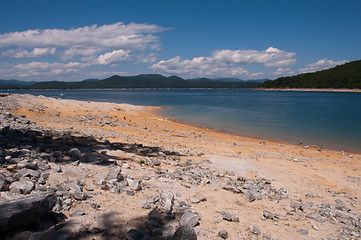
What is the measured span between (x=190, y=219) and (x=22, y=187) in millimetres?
3654

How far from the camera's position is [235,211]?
6211 mm

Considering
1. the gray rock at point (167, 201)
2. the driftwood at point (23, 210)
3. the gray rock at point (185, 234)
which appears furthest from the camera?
the gray rock at point (167, 201)

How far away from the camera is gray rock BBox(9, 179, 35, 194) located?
498cm

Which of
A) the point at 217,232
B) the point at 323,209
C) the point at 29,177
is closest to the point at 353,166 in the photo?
the point at 323,209

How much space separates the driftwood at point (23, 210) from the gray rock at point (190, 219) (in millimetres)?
2630

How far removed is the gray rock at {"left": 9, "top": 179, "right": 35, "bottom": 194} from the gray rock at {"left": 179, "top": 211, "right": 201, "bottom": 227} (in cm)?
333

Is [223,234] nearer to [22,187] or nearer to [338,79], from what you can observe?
[22,187]

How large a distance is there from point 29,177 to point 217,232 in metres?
4.58

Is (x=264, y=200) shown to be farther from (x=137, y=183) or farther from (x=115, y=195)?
(x=115, y=195)

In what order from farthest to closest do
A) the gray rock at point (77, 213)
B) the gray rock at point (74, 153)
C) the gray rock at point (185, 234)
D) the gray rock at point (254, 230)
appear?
1. the gray rock at point (74, 153)
2. the gray rock at point (254, 230)
3. the gray rock at point (77, 213)
4. the gray rock at point (185, 234)

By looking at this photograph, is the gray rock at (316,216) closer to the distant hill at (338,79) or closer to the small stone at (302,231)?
the small stone at (302,231)

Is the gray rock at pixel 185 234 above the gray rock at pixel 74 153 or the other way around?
the other way around

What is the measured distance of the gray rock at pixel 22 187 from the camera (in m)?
4.98

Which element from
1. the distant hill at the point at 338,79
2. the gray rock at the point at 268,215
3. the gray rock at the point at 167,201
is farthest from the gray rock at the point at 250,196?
the distant hill at the point at 338,79
